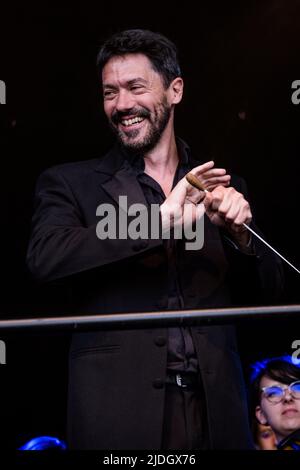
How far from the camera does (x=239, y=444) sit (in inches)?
66.8

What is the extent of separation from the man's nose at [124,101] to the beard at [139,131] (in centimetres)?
1

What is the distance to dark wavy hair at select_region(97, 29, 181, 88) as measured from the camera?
6.91ft

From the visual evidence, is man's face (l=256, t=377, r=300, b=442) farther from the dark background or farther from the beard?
the beard

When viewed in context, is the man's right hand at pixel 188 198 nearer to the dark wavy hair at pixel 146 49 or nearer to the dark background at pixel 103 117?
the dark wavy hair at pixel 146 49

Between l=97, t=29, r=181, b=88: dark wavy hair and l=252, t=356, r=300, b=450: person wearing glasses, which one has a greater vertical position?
l=97, t=29, r=181, b=88: dark wavy hair

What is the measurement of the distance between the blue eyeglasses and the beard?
40.3 inches

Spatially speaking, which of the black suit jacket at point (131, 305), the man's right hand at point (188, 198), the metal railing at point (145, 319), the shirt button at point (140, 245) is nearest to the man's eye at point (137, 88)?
the black suit jacket at point (131, 305)

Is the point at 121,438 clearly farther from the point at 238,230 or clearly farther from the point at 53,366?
the point at 53,366

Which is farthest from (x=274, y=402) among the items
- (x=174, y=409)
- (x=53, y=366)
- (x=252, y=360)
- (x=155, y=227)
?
(x=155, y=227)

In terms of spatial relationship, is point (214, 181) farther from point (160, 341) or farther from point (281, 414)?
point (281, 414)

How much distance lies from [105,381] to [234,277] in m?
0.40

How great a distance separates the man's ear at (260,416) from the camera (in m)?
2.61

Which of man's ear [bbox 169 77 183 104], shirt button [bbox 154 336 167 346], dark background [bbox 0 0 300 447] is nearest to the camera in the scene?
shirt button [bbox 154 336 167 346]

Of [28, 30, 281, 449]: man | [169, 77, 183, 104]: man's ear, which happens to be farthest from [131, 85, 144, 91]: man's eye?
[28, 30, 281, 449]: man
